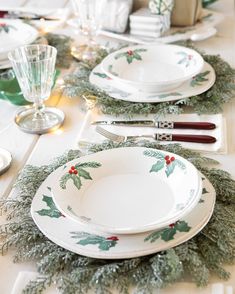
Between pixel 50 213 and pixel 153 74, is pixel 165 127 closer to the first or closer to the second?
pixel 153 74

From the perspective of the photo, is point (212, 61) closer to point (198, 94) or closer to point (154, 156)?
point (198, 94)

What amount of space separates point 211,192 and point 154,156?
13cm

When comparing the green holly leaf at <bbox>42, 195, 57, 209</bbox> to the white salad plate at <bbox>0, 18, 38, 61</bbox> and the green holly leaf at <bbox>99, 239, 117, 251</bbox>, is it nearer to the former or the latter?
the green holly leaf at <bbox>99, 239, 117, 251</bbox>

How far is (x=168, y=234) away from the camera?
2.43 ft

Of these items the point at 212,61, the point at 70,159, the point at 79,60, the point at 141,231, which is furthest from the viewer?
the point at 79,60

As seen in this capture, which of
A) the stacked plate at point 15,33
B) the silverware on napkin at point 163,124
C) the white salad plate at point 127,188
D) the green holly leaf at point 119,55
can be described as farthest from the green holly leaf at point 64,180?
the stacked plate at point 15,33

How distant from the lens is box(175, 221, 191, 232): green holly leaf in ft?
2.47

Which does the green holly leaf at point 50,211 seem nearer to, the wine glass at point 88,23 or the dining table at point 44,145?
the dining table at point 44,145

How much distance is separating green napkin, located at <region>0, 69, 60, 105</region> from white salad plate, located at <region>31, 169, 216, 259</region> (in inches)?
18.0

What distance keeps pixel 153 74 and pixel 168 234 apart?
61cm

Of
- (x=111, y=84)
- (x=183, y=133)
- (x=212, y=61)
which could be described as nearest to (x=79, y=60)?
(x=111, y=84)

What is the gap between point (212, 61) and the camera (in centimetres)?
132

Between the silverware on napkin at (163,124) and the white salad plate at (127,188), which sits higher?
the white salad plate at (127,188)

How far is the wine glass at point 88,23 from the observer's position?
55.8 inches
